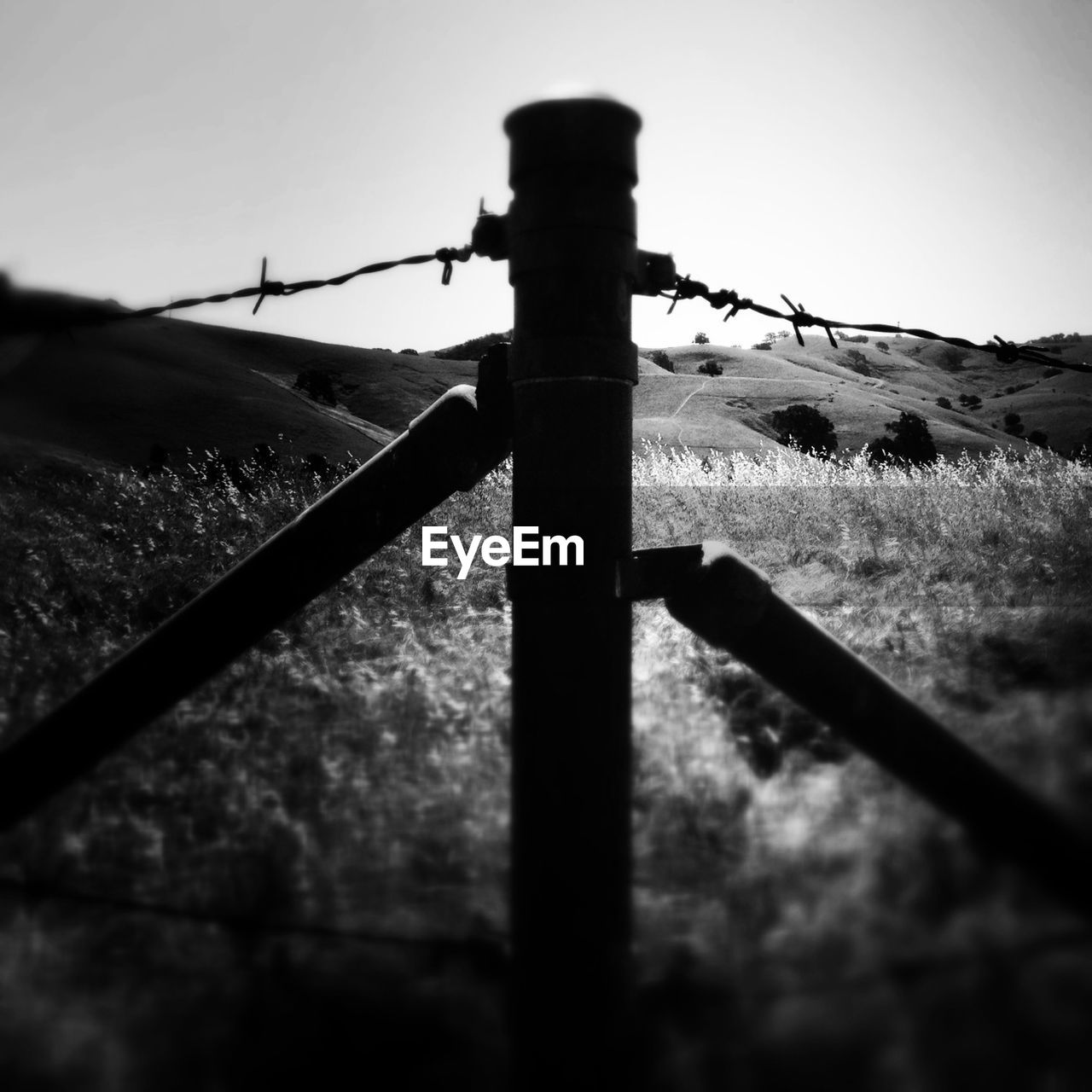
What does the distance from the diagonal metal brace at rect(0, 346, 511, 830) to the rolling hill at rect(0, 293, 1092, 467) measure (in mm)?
766

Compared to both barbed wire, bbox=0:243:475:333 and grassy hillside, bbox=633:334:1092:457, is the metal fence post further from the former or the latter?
Result: grassy hillside, bbox=633:334:1092:457

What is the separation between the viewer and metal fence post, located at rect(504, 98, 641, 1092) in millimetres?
1368

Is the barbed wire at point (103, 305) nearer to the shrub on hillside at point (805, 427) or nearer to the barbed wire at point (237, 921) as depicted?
the barbed wire at point (237, 921)

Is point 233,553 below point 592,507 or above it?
above

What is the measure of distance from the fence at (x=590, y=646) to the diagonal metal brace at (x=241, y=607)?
283 mm

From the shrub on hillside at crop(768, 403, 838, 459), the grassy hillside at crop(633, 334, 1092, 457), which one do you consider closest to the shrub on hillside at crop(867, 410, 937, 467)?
the grassy hillside at crop(633, 334, 1092, 457)

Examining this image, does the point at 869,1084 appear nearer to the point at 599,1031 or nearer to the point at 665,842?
the point at 599,1031

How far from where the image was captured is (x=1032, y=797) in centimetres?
144

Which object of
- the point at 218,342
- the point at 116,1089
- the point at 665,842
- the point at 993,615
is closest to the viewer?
the point at 116,1089

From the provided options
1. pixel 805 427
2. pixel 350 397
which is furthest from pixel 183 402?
pixel 805 427

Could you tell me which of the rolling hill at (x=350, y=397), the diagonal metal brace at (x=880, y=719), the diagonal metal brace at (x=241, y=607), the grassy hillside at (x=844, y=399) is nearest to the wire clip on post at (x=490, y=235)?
the diagonal metal brace at (x=241, y=607)

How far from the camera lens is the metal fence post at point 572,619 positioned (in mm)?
1368

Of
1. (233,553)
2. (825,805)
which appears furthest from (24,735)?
(233,553)

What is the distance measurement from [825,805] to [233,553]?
576cm
